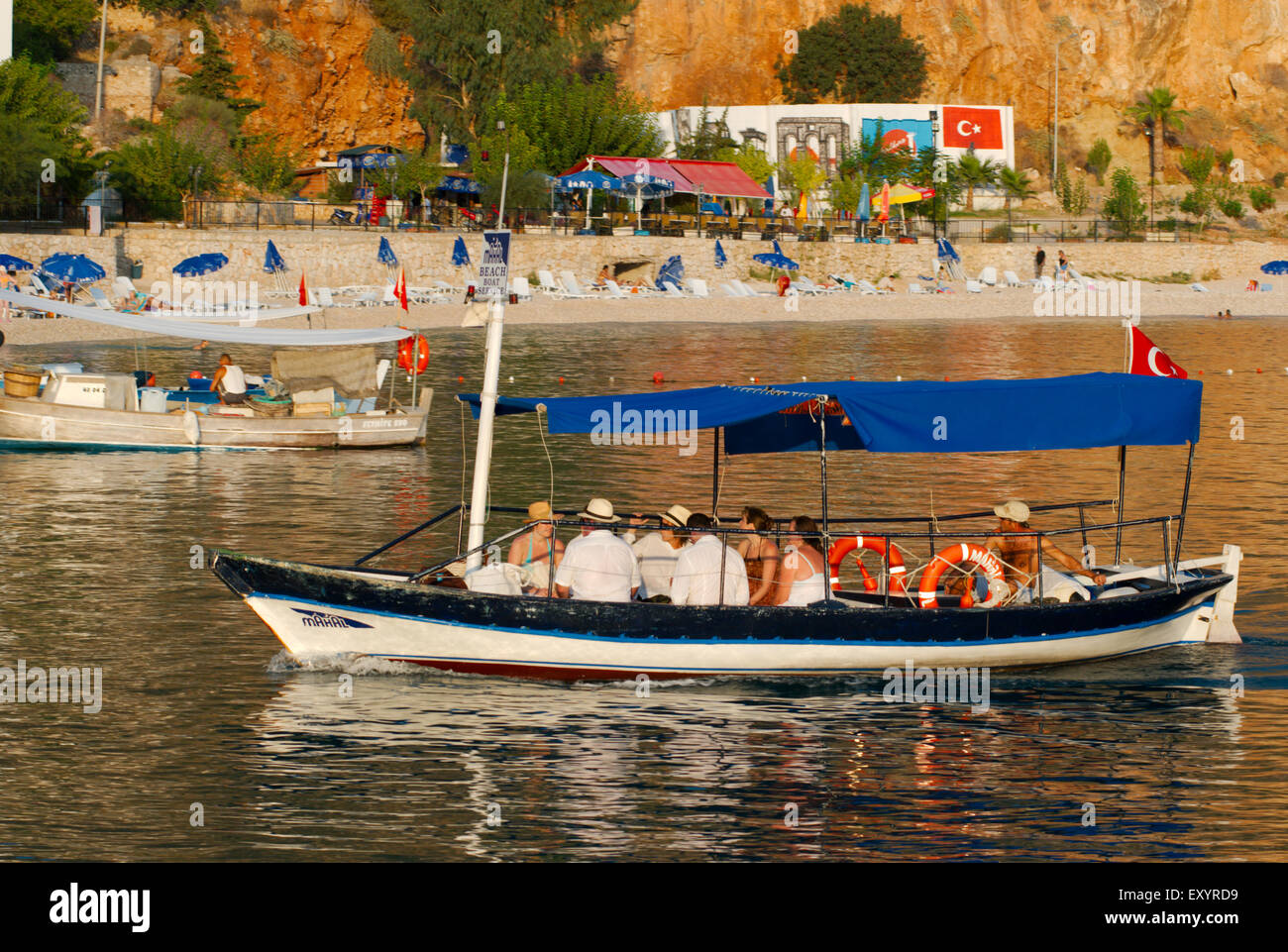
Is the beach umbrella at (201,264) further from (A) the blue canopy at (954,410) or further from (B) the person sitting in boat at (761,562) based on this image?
(B) the person sitting in boat at (761,562)

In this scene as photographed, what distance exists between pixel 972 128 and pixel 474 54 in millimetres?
31234

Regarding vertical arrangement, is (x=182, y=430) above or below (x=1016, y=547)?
above

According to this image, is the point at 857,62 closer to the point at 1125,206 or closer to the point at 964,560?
the point at 1125,206

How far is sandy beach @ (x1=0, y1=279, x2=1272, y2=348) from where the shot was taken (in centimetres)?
5062

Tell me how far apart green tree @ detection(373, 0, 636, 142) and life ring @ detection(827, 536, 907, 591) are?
2733 inches

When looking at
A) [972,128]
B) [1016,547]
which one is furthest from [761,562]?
[972,128]

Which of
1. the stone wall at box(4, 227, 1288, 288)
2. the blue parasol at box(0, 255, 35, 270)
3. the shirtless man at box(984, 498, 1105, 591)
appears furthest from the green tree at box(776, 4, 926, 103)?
the shirtless man at box(984, 498, 1105, 591)

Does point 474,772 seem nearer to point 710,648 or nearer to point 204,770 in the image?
point 204,770

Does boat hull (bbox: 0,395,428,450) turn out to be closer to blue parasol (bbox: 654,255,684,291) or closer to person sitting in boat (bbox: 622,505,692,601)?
person sitting in boat (bbox: 622,505,692,601)

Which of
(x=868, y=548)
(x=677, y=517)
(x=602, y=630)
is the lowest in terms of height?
(x=602, y=630)

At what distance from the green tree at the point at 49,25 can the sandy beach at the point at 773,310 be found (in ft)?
109

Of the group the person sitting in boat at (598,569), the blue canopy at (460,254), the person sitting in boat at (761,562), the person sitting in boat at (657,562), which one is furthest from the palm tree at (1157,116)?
the person sitting in boat at (598,569)

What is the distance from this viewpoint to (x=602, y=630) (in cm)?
1476
